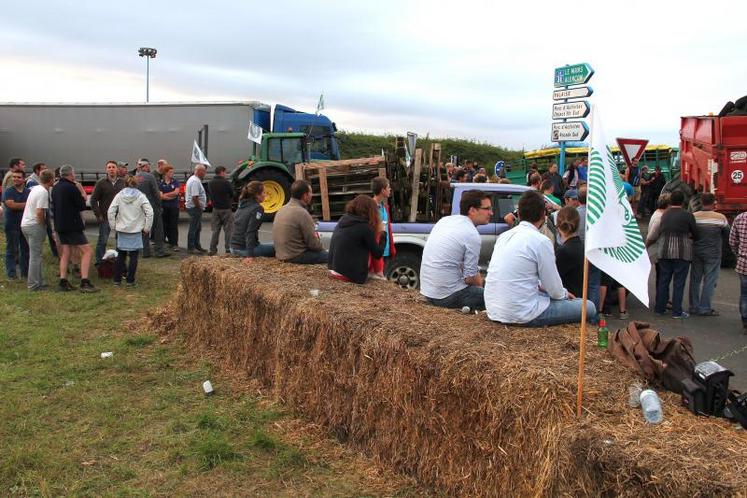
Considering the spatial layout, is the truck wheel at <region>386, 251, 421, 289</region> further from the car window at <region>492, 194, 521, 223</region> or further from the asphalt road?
the asphalt road

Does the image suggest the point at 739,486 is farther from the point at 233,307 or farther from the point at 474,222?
the point at 233,307

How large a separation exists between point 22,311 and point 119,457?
4821mm

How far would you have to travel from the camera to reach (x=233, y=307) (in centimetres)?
622

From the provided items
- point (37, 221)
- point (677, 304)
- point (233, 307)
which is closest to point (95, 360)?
point (233, 307)

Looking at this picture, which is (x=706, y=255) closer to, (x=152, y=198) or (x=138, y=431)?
(x=138, y=431)

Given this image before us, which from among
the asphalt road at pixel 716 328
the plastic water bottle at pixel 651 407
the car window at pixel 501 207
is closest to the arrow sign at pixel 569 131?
the asphalt road at pixel 716 328

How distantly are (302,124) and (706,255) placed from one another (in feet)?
49.9

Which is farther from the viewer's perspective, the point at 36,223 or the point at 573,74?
the point at 573,74

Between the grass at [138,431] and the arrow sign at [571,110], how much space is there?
10.4m

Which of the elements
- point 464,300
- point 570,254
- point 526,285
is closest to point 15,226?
point 464,300

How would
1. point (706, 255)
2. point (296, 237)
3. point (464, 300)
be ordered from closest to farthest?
point (464, 300) → point (296, 237) → point (706, 255)

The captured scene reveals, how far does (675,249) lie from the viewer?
8.49 m

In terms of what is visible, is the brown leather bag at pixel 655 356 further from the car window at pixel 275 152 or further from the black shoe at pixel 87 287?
the car window at pixel 275 152

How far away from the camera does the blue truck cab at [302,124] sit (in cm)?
2041
